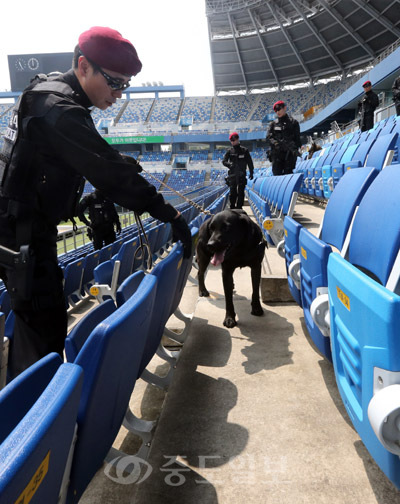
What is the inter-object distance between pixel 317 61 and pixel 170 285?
40.2m

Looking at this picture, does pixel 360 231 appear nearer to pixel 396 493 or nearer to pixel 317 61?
pixel 396 493

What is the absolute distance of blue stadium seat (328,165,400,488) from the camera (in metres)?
0.65

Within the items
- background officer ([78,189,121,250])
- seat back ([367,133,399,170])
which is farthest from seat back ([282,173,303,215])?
background officer ([78,189,121,250])

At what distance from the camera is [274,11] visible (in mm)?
29672

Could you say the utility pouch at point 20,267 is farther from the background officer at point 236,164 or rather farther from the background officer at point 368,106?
the background officer at point 368,106

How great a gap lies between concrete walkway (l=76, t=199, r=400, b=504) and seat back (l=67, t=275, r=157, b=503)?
11.1 inches

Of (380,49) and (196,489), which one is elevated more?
(380,49)

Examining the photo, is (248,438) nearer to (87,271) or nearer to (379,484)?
(379,484)

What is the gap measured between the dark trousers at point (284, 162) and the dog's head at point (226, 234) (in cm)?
402

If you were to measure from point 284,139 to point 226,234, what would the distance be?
3.99 m

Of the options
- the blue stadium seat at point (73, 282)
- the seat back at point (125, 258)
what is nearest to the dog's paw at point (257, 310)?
the seat back at point (125, 258)

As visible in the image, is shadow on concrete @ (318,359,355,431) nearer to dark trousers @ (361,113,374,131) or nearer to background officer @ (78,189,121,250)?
background officer @ (78,189,121,250)

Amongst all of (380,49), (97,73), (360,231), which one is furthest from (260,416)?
(380,49)

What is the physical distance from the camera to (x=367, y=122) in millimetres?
9102
